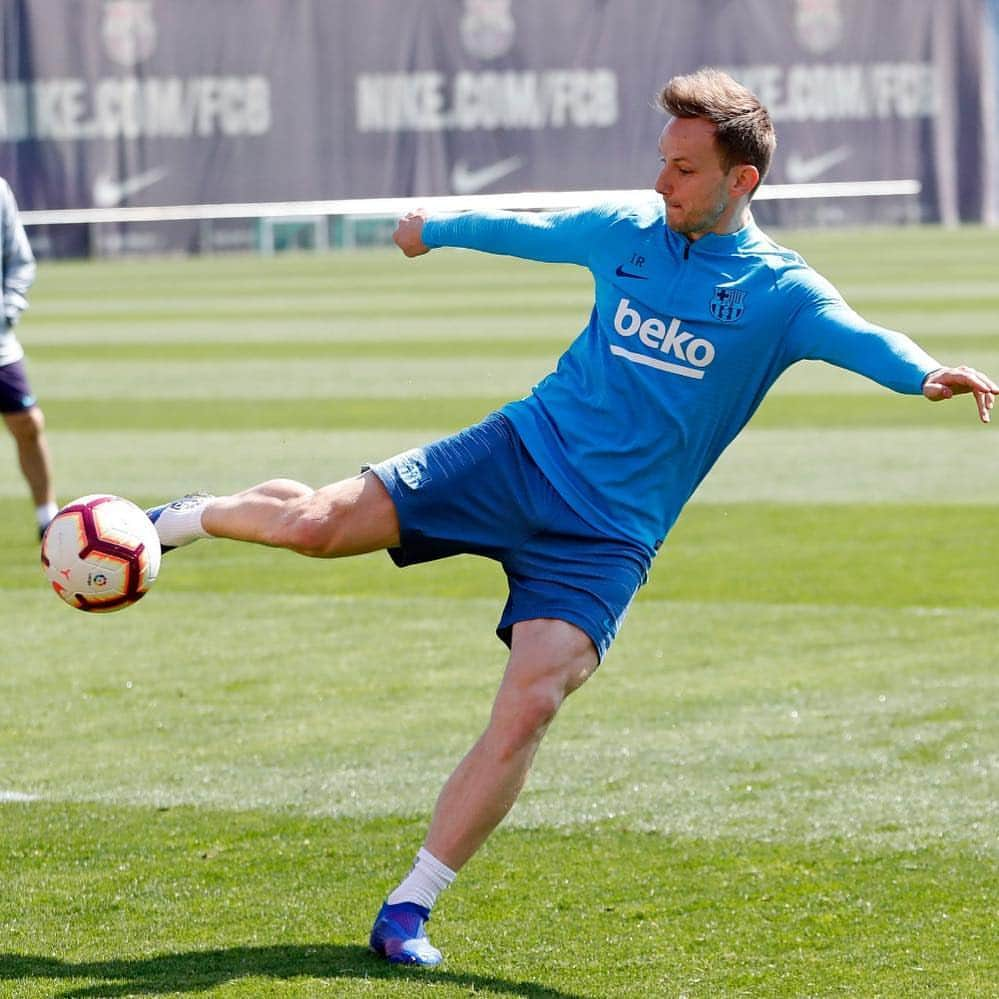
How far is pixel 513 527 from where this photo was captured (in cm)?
482

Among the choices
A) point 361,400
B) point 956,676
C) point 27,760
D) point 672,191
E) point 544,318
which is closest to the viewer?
point 672,191

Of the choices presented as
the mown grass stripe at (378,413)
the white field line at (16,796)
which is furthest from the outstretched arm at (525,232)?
the mown grass stripe at (378,413)

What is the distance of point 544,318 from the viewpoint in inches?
911

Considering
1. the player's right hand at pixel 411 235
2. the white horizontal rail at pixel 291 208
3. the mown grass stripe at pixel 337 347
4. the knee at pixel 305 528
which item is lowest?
the mown grass stripe at pixel 337 347

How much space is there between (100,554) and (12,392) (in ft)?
18.5

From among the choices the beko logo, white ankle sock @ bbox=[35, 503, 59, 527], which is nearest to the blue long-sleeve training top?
the beko logo

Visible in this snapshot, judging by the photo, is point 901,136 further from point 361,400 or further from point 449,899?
point 449,899

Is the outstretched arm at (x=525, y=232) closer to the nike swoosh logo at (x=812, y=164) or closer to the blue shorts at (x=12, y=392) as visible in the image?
the blue shorts at (x=12, y=392)

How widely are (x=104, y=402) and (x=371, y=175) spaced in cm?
2138

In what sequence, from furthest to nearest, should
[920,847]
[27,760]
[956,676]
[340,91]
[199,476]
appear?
[340,91] < [199,476] < [956,676] < [27,760] < [920,847]

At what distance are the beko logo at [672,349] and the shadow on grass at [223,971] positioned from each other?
1474 mm

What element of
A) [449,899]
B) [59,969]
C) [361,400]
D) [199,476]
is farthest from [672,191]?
[361,400]

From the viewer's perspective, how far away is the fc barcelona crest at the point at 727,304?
478 cm

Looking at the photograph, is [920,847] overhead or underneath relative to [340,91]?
underneath
